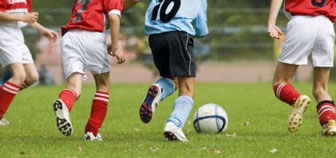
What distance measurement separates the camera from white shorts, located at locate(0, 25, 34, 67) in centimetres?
916

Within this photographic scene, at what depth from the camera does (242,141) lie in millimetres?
7633

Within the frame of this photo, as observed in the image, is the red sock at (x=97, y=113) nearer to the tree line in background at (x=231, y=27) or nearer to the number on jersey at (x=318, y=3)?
the number on jersey at (x=318, y=3)

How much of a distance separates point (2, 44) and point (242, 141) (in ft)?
9.77

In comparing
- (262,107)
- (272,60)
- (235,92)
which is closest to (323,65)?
(262,107)

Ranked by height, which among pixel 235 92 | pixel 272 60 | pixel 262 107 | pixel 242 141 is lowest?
pixel 272 60

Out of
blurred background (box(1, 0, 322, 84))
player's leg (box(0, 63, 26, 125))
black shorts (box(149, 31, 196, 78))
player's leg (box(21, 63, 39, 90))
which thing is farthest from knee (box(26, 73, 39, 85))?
blurred background (box(1, 0, 322, 84))

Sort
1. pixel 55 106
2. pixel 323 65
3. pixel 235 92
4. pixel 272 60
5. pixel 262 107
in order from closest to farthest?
pixel 55 106, pixel 323 65, pixel 262 107, pixel 235 92, pixel 272 60

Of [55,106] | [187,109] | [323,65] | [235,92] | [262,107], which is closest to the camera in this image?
[55,106]

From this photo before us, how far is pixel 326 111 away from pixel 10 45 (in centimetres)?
340

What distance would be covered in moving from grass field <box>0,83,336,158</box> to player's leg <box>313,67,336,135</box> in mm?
149

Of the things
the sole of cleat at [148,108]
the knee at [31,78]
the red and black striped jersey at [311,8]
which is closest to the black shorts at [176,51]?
the sole of cleat at [148,108]

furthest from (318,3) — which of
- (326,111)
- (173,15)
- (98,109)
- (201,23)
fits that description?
(98,109)

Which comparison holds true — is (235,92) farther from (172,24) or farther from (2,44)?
(172,24)

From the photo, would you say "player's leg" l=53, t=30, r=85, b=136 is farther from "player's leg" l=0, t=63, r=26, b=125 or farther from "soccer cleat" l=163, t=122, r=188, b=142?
"player's leg" l=0, t=63, r=26, b=125
